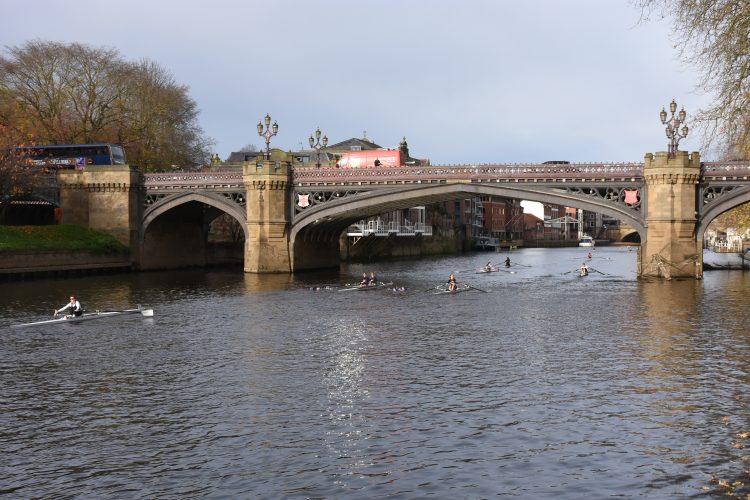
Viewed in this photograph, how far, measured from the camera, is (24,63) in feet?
256

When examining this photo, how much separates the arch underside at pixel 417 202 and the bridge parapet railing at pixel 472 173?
74 centimetres

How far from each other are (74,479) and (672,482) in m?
10.1

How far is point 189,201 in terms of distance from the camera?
66812mm

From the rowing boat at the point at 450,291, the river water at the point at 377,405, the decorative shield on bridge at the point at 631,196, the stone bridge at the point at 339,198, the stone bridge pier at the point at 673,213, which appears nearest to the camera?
the river water at the point at 377,405

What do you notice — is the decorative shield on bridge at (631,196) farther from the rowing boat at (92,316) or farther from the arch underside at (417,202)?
the rowing boat at (92,316)

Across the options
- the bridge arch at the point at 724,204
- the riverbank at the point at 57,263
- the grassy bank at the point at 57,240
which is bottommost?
the riverbank at the point at 57,263

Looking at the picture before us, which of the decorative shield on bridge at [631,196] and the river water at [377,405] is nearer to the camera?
the river water at [377,405]

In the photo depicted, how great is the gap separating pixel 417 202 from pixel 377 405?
46.5 meters

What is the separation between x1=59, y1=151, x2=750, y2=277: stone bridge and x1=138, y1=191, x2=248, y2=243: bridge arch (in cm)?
11

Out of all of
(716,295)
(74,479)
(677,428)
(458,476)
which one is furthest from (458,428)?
(716,295)

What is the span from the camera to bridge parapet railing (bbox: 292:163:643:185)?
5519 cm

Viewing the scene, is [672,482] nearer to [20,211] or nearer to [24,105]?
[20,211]

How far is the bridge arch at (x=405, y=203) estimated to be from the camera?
180ft

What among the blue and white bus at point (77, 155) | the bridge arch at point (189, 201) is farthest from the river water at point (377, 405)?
the blue and white bus at point (77, 155)
